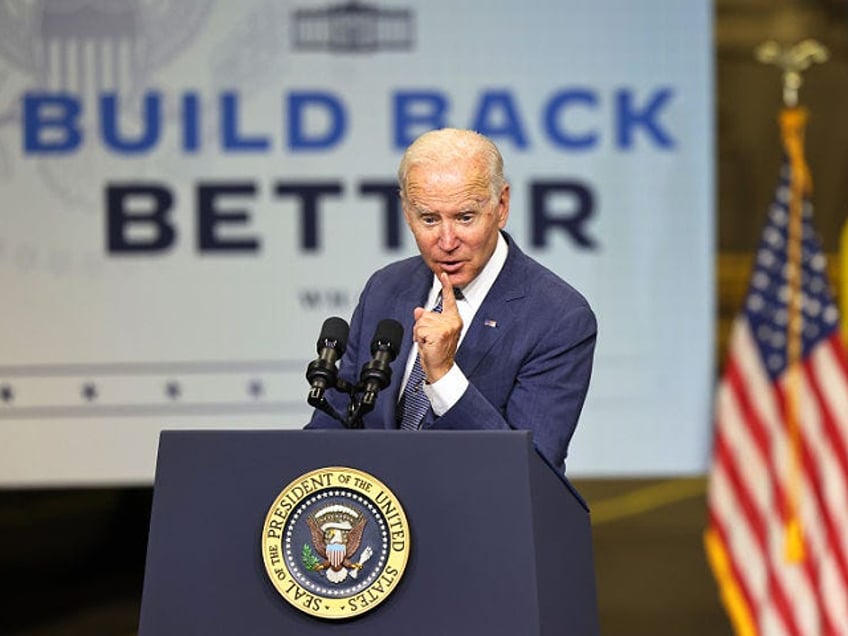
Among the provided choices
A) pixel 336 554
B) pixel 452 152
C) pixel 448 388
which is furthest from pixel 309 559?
pixel 452 152

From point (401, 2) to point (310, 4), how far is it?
0.34 m

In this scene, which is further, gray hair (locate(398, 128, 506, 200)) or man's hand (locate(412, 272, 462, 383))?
gray hair (locate(398, 128, 506, 200))

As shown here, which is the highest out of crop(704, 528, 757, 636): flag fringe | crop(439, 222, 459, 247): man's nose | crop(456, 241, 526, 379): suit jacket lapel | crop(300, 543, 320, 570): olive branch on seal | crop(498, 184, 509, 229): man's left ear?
crop(498, 184, 509, 229): man's left ear

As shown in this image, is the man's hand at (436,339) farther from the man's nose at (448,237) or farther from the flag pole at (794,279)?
the flag pole at (794,279)

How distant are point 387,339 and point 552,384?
373mm

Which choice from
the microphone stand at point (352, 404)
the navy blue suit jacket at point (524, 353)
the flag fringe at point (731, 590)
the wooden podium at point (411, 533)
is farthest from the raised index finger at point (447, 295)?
the flag fringe at point (731, 590)

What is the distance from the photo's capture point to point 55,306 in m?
5.52

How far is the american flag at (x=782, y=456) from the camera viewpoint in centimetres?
536

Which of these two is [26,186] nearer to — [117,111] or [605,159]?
[117,111]

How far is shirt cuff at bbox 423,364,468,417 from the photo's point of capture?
2.58 metres

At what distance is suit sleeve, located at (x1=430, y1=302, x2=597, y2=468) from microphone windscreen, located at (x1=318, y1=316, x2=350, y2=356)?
8.7 inches

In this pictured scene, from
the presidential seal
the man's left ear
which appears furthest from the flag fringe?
the presidential seal

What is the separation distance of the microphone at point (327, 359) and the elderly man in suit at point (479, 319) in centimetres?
14

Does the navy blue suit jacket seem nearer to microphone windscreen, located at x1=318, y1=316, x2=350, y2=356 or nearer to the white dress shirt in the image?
the white dress shirt
